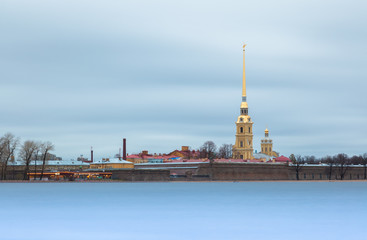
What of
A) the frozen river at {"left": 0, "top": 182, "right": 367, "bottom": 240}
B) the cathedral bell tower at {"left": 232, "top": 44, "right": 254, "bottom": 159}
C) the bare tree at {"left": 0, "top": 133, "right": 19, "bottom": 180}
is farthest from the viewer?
the cathedral bell tower at {"left": 232, "top": 44, "right": 254, "bottom": 159}

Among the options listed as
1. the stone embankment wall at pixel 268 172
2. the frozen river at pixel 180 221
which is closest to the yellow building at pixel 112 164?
the stone embankment wall at pixel 268 172

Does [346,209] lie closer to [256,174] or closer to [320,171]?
A: [256,174]

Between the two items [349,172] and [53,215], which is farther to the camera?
[349,172]

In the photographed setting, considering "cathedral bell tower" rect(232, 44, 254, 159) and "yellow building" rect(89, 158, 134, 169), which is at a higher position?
"cathedral bell tower" rect(232, 44, 254, 159)

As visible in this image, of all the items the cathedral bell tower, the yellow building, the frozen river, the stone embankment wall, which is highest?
the cathedral bell tower

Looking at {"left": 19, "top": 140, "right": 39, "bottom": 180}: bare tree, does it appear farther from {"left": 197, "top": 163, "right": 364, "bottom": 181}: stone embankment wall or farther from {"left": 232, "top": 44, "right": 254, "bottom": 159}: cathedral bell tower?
{"left": 232, "top": 44, "right": 254, "bottom": 159}: cathedral bell tower

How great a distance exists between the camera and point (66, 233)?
33.0 meters

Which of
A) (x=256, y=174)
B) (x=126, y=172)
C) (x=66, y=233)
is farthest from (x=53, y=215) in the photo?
(x=256, y=174)

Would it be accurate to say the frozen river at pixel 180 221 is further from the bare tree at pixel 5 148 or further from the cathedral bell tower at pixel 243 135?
the cathedral bell tower at pixel 243 135

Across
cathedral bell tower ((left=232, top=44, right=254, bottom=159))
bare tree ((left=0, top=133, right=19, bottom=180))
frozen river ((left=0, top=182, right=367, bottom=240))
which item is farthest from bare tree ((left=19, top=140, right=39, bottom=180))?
cathedral bell tower ((left=232, top=44, right=254, bottom=159))

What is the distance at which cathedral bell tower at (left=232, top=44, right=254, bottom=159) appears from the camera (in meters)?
178

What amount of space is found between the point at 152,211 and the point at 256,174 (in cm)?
10342

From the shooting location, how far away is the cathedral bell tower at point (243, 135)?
178 meters

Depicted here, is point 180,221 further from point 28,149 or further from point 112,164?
point 112,164
